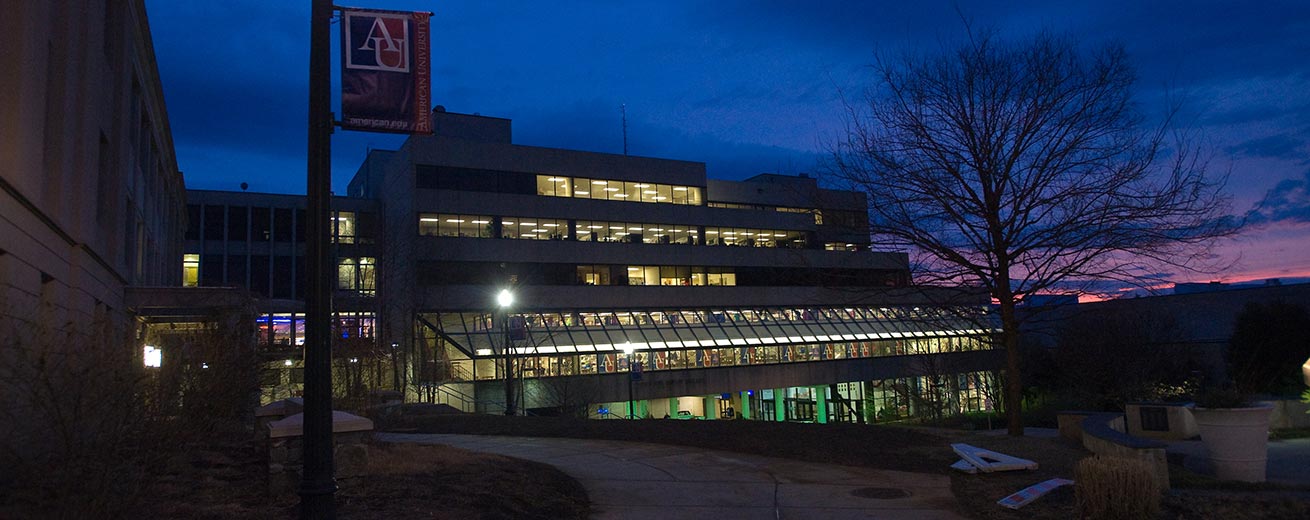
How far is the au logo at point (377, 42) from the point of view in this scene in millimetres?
7656

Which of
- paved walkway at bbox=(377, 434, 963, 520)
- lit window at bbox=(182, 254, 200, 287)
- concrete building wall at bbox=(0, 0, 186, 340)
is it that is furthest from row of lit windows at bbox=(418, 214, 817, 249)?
paved walkway at bbox=(377, 434, 963, 520)

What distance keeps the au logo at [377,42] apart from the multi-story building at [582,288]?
2858 cm

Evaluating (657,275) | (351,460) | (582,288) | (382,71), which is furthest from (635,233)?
(382,71)

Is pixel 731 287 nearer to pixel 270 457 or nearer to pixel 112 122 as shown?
pixel 112 122

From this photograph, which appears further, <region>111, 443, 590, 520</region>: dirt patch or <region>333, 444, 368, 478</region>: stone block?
<region>333, 444, 368, 478</region>: stone block

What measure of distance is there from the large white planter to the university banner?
11.9 meters

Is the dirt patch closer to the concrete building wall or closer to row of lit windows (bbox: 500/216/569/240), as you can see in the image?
the concrete building wall

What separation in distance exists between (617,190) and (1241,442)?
44.1m

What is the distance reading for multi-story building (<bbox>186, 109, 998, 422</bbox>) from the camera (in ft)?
132

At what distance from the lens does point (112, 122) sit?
67.0 feet

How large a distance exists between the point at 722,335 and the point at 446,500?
3860 cm

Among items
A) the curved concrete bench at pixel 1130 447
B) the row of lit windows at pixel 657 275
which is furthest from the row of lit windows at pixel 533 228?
the curved concrete bench at pixel 1130 447

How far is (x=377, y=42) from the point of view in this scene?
305 inches

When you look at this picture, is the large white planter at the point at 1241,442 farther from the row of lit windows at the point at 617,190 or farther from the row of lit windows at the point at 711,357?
the row of lit windows at the point at 617,190
